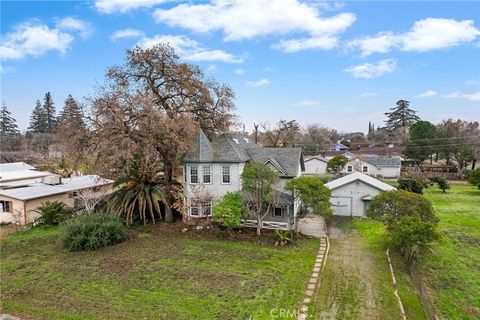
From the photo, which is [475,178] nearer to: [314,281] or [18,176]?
[314,281]

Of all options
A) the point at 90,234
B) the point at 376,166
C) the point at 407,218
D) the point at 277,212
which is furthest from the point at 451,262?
the point at 376,166

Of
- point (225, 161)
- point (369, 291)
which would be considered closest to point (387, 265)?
point (369, 291)

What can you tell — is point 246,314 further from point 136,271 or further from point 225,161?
point 225,161

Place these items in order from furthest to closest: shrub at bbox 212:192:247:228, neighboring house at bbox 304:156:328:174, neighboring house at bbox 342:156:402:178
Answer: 1. neighboring house at bbox 304:156:328:174
2. neighboring house at bbox 342:156:402:178
3. shrub at bbox 212:192:247:228

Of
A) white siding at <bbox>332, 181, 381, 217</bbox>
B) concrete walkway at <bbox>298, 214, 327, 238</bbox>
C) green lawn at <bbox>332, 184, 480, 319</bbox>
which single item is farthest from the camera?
white siding at <bbox>332, 181, 381, 217</bbox>

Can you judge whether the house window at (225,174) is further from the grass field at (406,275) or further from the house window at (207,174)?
the grass field at (406,275)

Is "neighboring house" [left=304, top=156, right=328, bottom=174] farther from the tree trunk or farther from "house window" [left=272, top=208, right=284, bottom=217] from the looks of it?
the tree trunk

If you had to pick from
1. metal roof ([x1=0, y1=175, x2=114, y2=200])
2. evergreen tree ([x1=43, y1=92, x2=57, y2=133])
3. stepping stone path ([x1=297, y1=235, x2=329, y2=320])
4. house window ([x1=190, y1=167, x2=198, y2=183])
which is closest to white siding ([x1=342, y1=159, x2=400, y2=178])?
house window ([x1=190, y1=167, x2=198, y2=183])

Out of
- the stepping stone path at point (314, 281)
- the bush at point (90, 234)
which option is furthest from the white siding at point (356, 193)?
the bush at point (90, 234)
